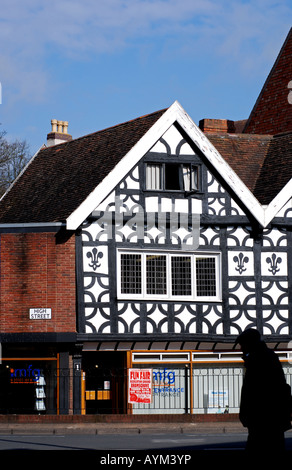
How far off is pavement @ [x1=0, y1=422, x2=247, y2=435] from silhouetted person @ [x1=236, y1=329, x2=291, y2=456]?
46.9 ft

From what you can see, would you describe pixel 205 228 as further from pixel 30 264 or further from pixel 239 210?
pixel 30 264

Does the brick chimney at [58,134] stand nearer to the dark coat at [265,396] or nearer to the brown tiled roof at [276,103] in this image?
the brown tiled roof at [276,103]

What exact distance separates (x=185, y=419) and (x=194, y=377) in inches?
96.4

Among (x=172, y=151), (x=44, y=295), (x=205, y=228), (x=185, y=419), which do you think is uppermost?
(x=172, y=151)

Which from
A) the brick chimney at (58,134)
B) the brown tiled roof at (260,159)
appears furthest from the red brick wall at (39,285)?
the brick chimney at (58,134)

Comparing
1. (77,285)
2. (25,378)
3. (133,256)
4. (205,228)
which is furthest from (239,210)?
(25,378)

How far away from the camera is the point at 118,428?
73.6ft

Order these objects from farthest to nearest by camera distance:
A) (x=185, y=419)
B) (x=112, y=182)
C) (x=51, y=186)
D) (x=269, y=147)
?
1. (x=269, y=147)
2. (x=51, y=186)
3. (x=112, y=182)
4. (x=185, y=419)

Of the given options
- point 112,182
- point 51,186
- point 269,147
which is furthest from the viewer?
point 269,147

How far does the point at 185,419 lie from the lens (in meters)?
24.0

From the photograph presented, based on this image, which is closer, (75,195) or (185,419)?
(185,419)

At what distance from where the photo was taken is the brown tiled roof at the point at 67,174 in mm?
26688

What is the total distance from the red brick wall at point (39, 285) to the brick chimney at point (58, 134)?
31.9ft

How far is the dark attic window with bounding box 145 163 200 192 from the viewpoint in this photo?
86.9ft
